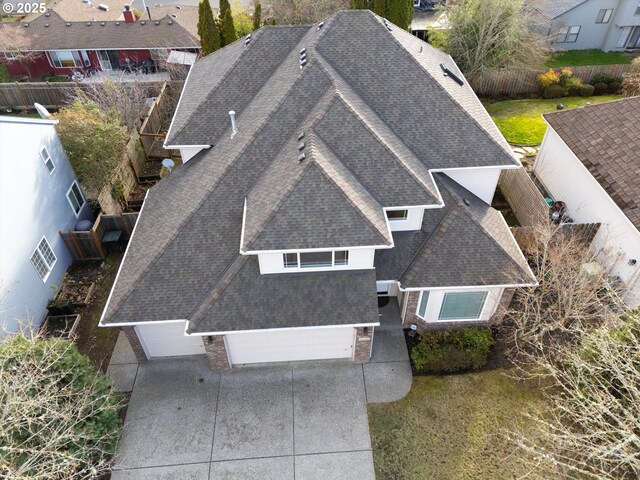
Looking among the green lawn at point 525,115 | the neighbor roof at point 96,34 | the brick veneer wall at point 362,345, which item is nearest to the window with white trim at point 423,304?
the brick veneer wall at point 362,345

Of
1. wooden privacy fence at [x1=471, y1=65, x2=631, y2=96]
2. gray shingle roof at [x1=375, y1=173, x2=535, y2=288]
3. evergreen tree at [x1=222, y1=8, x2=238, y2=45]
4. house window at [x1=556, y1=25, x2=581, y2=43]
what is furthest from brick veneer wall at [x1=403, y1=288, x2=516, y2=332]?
house window at [x1=556, y1=25, x2=581, y2=43]

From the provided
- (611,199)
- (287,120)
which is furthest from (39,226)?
(611,199)

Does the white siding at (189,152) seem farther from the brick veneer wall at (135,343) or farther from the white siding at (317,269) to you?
the brick veneer wall at (135,343)

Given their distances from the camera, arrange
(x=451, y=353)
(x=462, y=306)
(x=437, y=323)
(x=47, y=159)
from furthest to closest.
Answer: (x=47, y=159)
(x=437, y=323)
(x=462, y=306)
(x=451, y=353)

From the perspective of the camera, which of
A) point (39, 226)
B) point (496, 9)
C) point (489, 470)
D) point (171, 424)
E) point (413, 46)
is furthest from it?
point (496, 9)

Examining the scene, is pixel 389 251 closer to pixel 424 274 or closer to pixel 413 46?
pixel 424 274

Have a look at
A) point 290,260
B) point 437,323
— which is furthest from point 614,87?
point 290,260

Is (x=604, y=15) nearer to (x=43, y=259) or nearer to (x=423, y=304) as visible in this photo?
(x=423, y=304)
